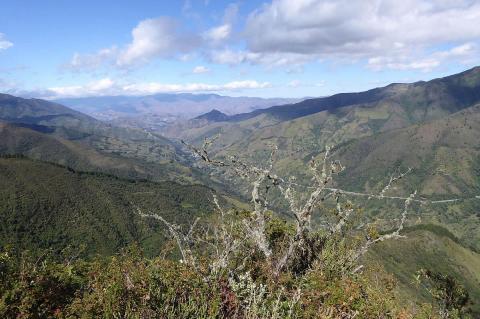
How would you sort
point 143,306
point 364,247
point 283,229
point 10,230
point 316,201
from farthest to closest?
point 10,230, point 283,229, point 364,247, point 316,201, point 143,306

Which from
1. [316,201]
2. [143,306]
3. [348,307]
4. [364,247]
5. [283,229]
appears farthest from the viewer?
[283,229]

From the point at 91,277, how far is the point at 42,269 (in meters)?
1.88

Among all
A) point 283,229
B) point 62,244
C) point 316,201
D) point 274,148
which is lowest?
point 62,244

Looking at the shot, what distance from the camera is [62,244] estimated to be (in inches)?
7318

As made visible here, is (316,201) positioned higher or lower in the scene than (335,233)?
higher

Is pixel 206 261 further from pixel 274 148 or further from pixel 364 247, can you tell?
pixel 364 247

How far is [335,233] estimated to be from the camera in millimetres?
20344

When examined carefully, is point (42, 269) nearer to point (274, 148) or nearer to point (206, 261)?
point (206, 261)

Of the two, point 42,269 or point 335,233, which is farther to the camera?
point 335,233

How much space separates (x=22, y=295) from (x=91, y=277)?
16.1ft

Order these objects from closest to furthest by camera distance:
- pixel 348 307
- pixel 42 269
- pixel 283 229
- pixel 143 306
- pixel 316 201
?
pixel 143 306 → pixel 348 307 → pixel 42 269 → pixel 316 201 → pixel 283 229

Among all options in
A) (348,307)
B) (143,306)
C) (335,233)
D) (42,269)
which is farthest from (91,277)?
(335,233)

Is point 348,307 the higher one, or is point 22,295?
point 22,295

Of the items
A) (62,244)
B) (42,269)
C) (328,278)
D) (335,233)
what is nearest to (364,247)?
(335,233)
